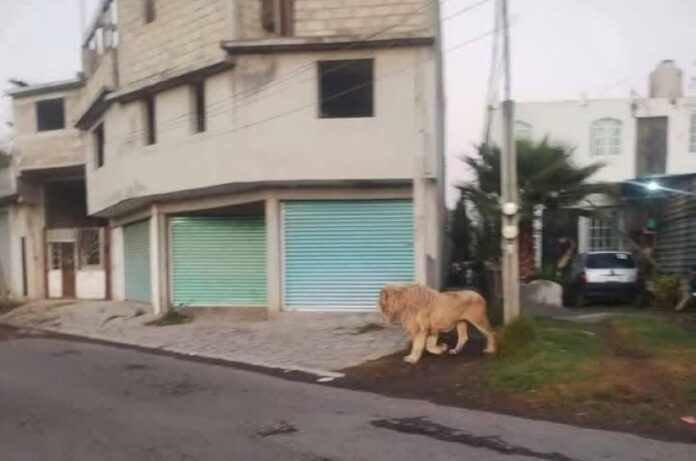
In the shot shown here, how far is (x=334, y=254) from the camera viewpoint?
624 inches

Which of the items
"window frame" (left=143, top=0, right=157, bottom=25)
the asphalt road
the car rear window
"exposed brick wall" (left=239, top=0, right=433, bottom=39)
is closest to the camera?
the asphalt road

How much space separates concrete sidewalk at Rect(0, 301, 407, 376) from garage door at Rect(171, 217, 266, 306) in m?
0.44

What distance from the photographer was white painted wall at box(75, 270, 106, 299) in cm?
2381

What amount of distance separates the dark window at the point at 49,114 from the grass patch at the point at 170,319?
10.7 metres

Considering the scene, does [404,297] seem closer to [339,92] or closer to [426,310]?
[426,310]

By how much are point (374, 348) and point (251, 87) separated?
6478 mm

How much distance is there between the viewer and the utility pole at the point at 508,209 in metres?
10.2

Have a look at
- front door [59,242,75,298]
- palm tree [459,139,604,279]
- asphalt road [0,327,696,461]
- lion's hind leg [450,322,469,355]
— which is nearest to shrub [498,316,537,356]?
lion's hind leg [450,322,469,355]

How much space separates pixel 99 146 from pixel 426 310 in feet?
47.4

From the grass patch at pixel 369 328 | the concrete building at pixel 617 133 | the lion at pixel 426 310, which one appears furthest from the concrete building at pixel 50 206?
the lion at pixel 426 310

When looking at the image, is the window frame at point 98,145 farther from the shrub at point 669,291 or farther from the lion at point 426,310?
the shrub at point 669,291

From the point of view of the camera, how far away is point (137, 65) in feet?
57.3

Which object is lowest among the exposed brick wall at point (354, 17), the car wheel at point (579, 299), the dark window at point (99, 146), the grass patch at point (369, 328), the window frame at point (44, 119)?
the car wheel at point (579, 299)

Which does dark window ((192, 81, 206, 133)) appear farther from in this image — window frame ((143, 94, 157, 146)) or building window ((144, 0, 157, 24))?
building window ((144, 0, 157, 24))
